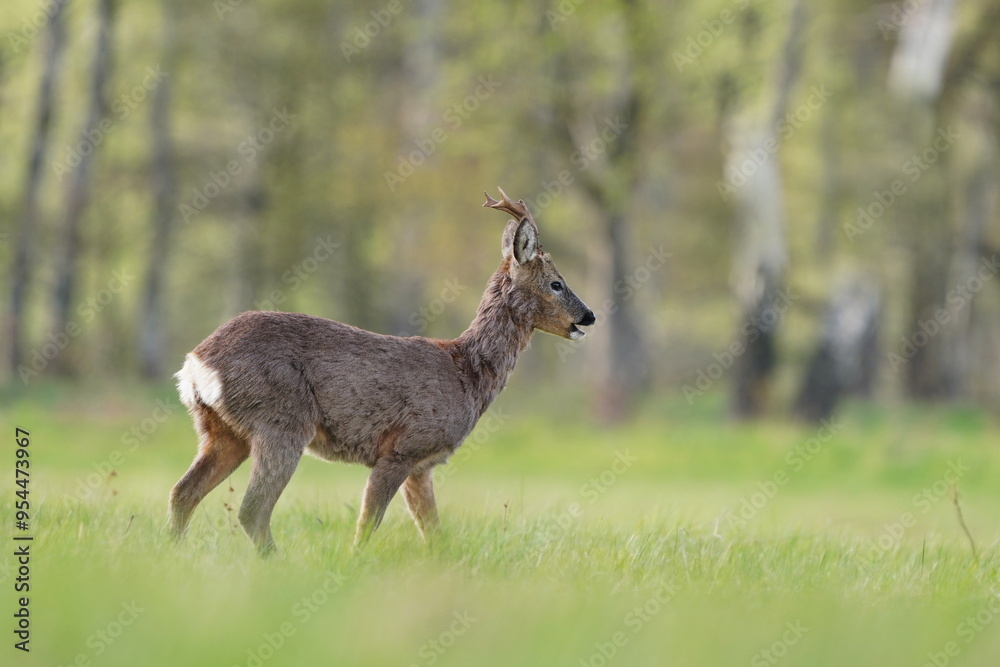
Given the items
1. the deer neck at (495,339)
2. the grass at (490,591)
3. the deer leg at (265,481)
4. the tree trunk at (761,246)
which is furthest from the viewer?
the tree trunk at (761,246)

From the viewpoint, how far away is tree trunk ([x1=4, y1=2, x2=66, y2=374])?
19.7 metres

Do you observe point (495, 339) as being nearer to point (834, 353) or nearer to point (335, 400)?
point (335, 400)

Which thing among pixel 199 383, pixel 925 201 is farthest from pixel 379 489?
pixel 925 201

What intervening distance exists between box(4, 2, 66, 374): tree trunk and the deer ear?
589 inches

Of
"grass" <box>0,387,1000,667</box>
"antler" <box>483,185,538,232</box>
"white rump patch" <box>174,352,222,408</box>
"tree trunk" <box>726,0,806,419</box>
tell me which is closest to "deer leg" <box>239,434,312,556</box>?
"grass" <box>0,387,1000,667</box>

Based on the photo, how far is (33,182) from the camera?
20000mm

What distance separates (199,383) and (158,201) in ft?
58.4

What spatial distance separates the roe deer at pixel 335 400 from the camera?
19.9 ft

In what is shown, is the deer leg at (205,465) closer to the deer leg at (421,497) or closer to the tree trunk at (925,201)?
the deer leg at (421,497)

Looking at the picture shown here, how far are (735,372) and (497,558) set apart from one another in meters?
14.5

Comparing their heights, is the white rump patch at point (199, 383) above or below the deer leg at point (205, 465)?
above

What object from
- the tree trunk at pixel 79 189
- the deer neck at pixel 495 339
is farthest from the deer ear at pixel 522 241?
the tree trunk at pixel 79 189

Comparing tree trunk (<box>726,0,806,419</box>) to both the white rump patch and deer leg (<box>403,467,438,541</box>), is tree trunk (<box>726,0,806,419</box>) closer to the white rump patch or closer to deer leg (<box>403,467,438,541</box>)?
deer leg (<box>403,467,438,541</box>)

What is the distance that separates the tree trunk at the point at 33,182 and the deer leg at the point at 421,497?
49.5ft
